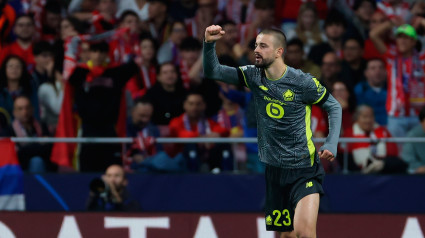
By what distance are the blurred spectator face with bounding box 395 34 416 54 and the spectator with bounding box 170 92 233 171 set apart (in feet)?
8.77

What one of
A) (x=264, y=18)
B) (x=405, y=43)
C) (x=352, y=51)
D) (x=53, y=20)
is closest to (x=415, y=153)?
(x=405, y=43)

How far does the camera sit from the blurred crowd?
11828 mm

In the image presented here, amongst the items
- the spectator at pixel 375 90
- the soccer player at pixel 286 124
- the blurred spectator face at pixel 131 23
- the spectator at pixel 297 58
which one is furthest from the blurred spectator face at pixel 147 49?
the soccer player at pixel 286 124

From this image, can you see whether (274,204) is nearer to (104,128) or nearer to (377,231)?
(377,231)

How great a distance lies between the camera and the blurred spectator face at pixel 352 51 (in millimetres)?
13148

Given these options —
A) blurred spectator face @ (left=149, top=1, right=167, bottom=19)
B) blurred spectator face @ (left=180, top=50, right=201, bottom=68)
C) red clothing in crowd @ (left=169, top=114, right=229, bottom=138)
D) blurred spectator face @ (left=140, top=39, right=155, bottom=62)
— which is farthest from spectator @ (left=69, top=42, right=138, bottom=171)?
blurred spectator face @ (left=149, top=1, right=167, bottom=19)

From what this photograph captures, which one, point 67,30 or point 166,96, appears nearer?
point 166,96

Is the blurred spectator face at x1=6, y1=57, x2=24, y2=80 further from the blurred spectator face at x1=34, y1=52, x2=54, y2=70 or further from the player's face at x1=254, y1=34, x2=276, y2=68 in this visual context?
the player's face at x1=254, y1=34, x2=276, y2=68

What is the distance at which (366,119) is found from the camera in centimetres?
1185

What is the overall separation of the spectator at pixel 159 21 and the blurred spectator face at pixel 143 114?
84.8 inches

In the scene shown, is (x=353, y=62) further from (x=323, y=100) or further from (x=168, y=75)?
(x=323, y=100)

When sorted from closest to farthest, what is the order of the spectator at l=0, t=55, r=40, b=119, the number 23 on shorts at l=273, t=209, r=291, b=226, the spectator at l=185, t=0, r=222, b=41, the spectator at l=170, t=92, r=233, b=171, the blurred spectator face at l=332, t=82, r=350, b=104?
the number 23 on shorts at l=273, t=209, r=291, b=226 < the spectator at l=170, t=92, r=233, b=171 < the blurred spectator face at l=332, t=82, r=350, b=104 < the spectator at l=0, t=55, r=40, b=119 < the spectator at l=185, t=0, r=222, b=41

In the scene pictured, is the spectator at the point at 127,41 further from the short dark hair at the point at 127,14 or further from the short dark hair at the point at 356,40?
the short dark hair at the point at 356,40

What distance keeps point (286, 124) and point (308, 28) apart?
5.31 meters
